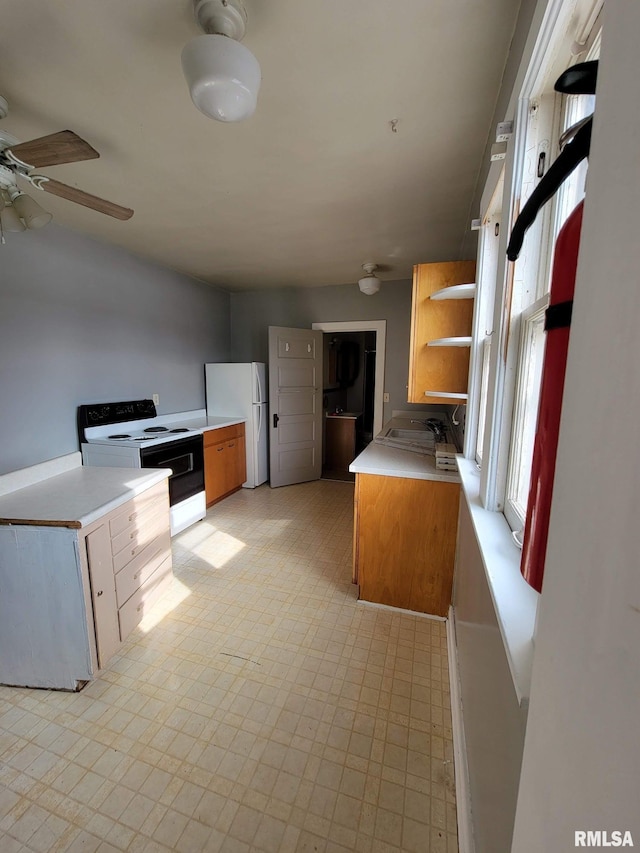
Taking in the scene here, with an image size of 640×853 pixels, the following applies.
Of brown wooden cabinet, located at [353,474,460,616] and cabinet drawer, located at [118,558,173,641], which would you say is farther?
brown wooden cabinet, located at [353,474,460,616]

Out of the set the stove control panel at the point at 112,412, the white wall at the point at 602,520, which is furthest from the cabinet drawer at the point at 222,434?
the white wall at the point at 602,520

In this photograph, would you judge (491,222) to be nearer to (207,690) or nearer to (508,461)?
(508,461)

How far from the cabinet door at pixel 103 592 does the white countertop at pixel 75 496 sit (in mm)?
109

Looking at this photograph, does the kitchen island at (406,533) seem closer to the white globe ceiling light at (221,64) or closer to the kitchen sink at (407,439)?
the kitchen sink at (407,439)

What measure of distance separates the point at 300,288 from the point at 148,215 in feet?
7.50

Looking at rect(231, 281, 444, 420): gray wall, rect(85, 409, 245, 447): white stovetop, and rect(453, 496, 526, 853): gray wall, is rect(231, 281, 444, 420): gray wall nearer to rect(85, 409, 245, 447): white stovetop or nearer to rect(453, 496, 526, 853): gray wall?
rect(85, 409, 245, 447): white stovetop

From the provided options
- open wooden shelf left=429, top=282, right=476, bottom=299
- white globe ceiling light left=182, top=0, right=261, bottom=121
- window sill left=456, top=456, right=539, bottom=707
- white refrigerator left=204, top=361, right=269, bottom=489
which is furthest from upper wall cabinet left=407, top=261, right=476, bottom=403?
white refrigerator left=204, top=361, right=269, bottom=489

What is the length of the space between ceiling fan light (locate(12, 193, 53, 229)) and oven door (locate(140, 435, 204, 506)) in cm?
154

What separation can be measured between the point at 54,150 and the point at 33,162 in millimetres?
151

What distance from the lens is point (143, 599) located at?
6.28 ft

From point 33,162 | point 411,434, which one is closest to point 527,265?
point 33,162

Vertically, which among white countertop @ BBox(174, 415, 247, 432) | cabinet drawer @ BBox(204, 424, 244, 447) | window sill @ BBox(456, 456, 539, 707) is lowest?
cabinet drawer @ BBox(204, 424, 244, 447)

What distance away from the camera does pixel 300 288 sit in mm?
4426

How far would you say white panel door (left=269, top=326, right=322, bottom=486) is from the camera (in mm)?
3998
